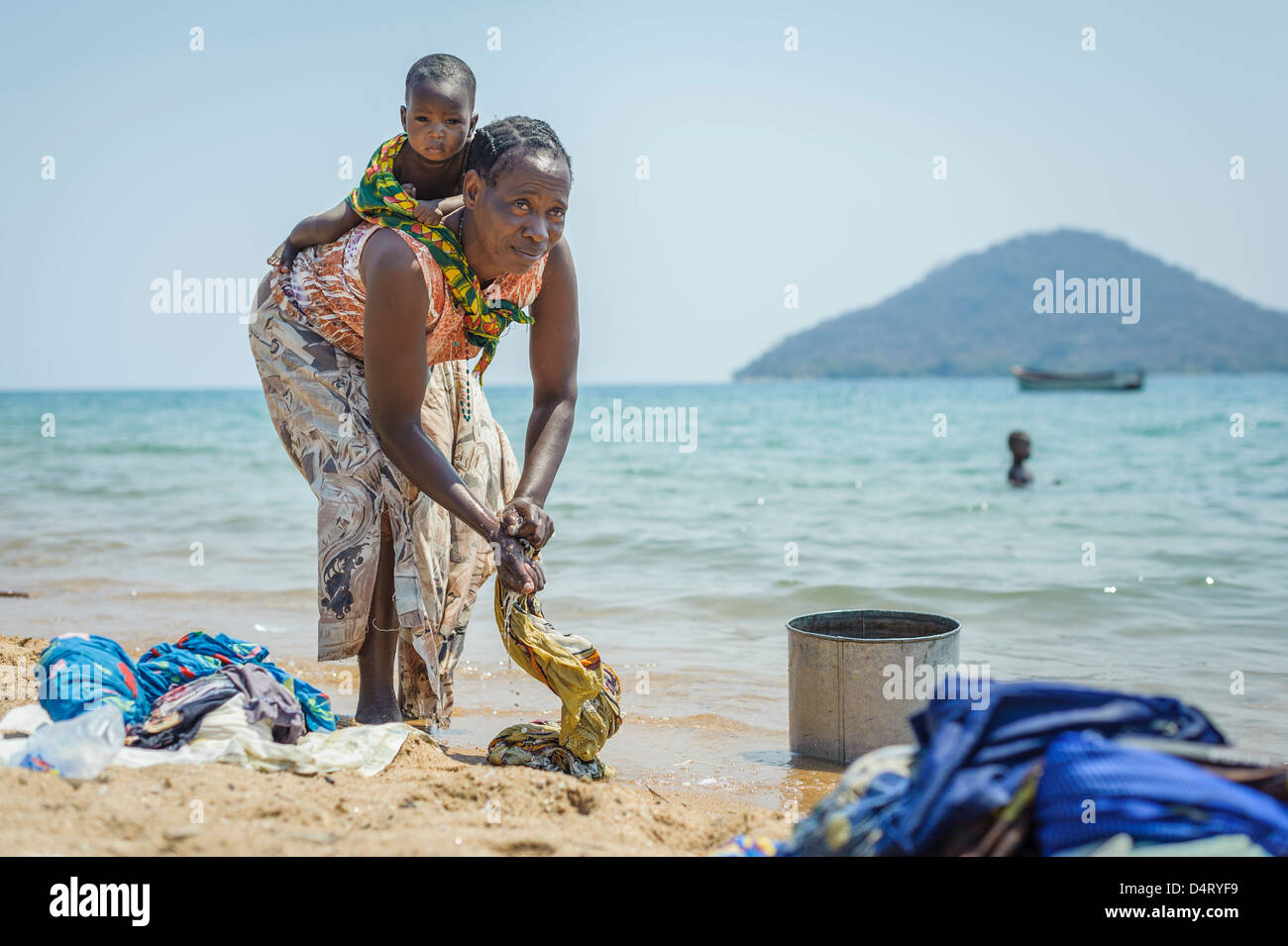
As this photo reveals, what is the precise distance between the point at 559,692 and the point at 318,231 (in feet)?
5.25

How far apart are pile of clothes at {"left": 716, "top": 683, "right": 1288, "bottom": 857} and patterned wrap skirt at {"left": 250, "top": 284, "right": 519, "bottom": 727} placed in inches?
70.8

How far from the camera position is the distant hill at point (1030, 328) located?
287 ft

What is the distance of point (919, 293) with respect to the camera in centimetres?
11562

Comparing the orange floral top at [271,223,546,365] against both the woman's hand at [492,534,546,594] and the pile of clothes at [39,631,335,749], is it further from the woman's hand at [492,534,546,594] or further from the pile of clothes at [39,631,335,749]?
the pile of clothes at [39,631,335,749]

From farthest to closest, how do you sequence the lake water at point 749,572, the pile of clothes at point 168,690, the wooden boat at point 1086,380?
1. the wooden boat at point 1086,380
2. the lake water at point 749,572
3. the pile of clothes at point 168,690

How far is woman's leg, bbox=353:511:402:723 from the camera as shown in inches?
134

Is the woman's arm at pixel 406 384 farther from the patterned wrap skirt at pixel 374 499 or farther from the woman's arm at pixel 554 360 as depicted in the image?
the woman's arm at pixel 554 360

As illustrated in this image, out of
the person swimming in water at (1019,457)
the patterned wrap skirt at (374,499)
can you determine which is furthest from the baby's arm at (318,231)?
the person swimming in water at (1019,457)

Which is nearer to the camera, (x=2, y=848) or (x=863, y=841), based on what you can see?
(x=863, y=841)

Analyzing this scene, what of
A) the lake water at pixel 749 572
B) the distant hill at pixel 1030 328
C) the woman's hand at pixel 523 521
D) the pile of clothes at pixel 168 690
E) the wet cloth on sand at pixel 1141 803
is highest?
the distant hill at pixel 1030 328

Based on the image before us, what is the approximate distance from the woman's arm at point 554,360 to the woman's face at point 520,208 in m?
0.31
